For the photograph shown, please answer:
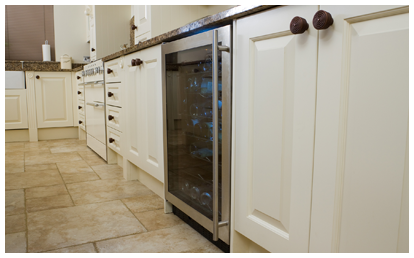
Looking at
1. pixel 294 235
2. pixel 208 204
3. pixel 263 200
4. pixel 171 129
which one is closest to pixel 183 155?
pixel 171 129

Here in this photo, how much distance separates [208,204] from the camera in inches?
56.0

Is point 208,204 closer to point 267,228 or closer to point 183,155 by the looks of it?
point 183,155

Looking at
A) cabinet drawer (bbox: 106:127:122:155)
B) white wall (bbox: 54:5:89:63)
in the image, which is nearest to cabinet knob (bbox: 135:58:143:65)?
cabinet drawer (bbox: 106:127:122:155)

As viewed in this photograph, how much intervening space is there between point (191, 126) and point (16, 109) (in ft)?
10.6

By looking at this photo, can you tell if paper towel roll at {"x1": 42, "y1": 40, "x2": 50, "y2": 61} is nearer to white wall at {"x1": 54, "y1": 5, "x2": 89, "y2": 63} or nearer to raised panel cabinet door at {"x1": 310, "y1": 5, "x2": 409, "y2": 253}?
white wall at {"x1": 54, "y1": 5, "x2": 89, "y2": 63}

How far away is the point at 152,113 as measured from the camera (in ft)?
6.01

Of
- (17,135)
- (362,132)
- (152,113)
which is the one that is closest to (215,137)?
(362,132)

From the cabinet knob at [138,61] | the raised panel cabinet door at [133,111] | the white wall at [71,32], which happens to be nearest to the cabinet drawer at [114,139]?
the raised panel cabinet door at [133,111]

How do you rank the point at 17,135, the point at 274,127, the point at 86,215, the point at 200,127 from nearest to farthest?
the point at 274,127, the point at 200,127, the point at 86,215, the point at 17,135

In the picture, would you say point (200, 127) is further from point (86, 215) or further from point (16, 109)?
point (16, 109)

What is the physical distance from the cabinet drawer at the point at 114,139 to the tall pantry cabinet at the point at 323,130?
4.89 feet

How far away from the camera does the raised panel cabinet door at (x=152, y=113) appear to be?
5.69 feet

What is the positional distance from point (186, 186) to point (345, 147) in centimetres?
90

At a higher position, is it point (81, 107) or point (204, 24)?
point (204, 24)
